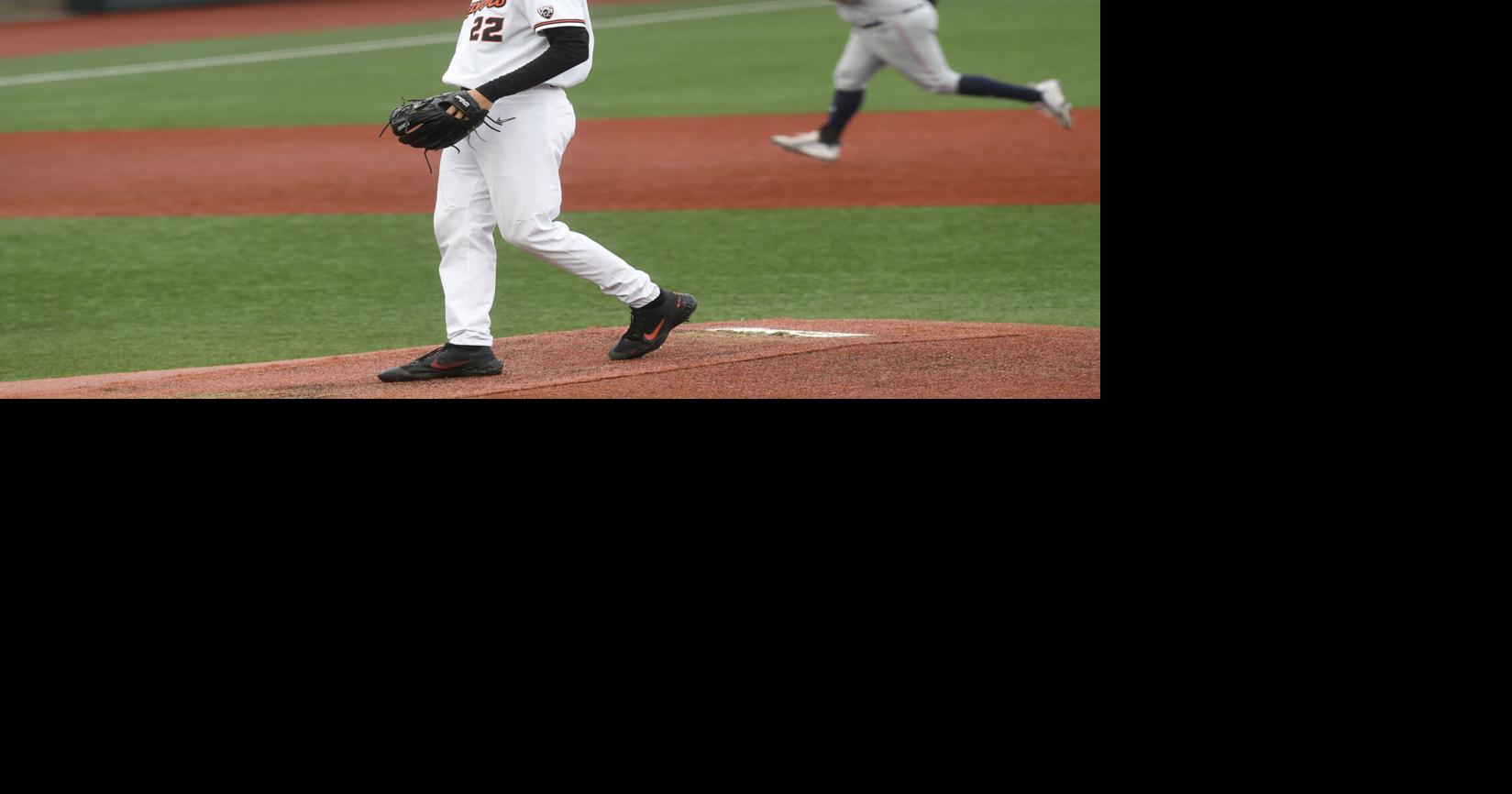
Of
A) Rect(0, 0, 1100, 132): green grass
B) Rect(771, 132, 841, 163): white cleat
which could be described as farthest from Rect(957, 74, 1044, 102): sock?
Rect(0, 0, 1100, 132): green grass

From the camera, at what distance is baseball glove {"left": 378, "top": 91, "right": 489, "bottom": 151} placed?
5277 millimetres

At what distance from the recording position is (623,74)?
17.6 metres

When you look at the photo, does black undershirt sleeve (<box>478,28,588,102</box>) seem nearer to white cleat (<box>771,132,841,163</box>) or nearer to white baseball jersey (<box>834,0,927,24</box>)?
white baseball jersey (<box>834,0,927,24</box>)

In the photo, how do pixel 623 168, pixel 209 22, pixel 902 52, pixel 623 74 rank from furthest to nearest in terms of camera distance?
pixel 209 22 → pixel 623 74 → pixel 623 168 → pixel 902 52

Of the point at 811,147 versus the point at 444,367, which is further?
the point at 811,147

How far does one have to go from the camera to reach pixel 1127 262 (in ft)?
10.8

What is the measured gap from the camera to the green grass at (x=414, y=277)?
23.5 feet

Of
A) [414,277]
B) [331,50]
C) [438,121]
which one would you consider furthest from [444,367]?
[331,50]

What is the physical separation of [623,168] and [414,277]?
3.58 metres

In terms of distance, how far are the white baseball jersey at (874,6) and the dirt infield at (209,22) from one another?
44.6ft

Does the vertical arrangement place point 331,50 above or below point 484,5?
below

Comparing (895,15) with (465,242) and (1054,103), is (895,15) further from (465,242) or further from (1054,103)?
(465,242)

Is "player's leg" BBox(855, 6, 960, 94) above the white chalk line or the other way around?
above

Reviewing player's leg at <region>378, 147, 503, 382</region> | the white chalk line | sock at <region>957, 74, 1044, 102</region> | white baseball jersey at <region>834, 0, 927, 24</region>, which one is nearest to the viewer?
player's leg at <region>378, 147, 503, 382</region>
